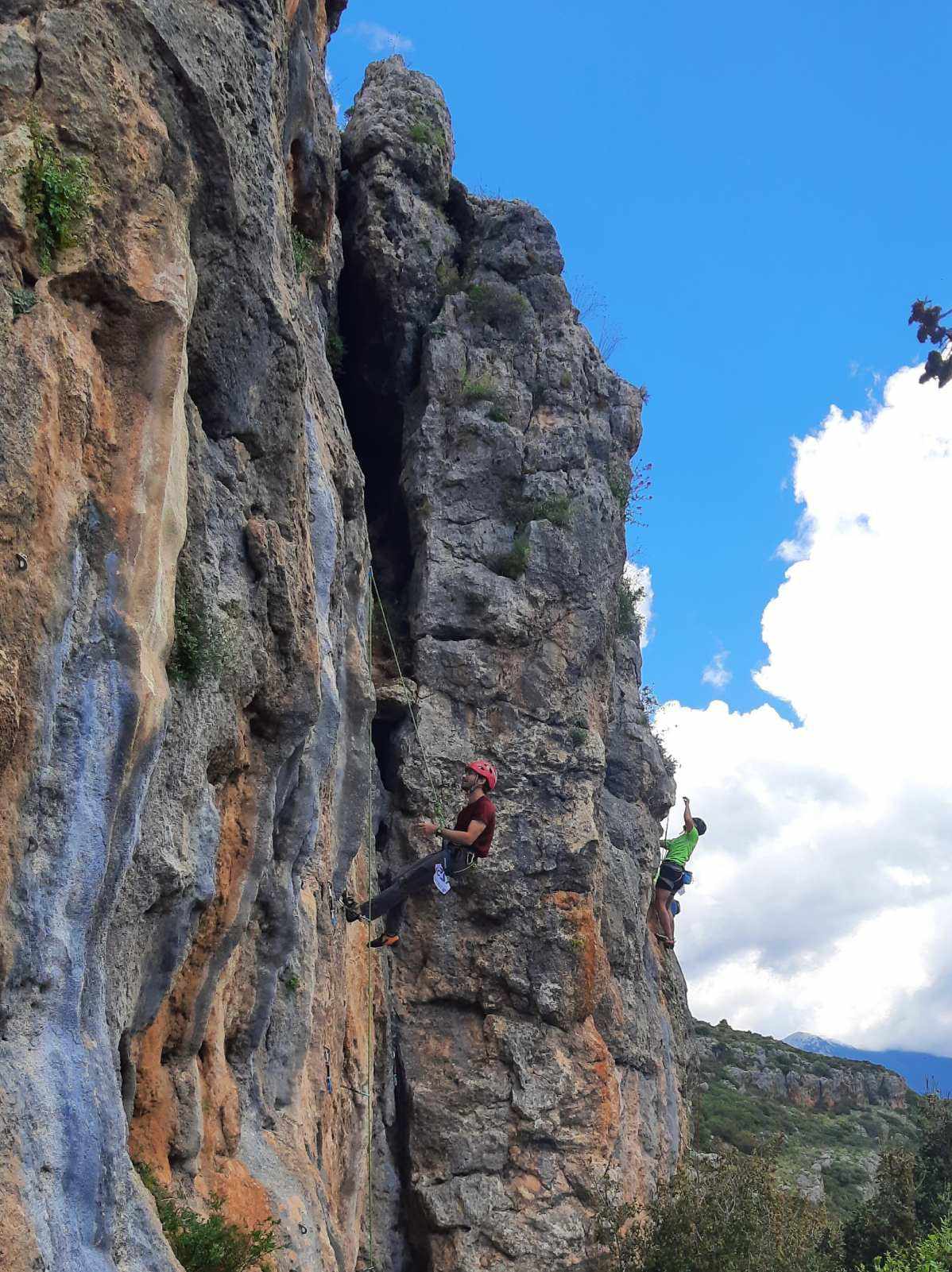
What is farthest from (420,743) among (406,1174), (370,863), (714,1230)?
(714,1230)

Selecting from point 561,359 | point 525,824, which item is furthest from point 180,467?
point 561,359

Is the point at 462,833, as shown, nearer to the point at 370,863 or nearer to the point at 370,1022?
the point at 370,863

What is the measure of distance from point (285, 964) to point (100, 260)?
650 cm

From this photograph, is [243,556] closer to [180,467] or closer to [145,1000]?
[180,467]

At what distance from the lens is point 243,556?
812cm

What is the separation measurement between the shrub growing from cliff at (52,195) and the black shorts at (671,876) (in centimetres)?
1598

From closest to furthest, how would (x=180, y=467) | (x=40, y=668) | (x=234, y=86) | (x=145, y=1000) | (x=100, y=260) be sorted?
(x=40, y=668) → (x=100, y=260) → (x=180, y=467) → (x=145, y=1000) → (x=234, y=86)

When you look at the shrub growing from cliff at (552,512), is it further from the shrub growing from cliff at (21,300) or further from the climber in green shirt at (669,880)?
the shrub growing from cliff at (21,300)

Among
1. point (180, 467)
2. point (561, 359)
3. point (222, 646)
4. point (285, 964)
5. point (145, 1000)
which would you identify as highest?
point (561, 359)

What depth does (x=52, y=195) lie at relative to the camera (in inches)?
219

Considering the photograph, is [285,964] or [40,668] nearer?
[40,668]

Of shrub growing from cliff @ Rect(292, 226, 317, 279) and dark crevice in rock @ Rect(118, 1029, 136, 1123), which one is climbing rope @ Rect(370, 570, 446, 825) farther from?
dark crevice in rock @ Rect(118, 1029, 136, 1123)

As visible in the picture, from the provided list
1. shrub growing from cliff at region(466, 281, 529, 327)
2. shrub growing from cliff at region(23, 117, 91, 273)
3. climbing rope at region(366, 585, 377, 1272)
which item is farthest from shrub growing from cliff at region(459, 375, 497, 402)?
shrub growing from cliff at region(23, 117, 91, 273)

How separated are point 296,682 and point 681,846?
12553mm
